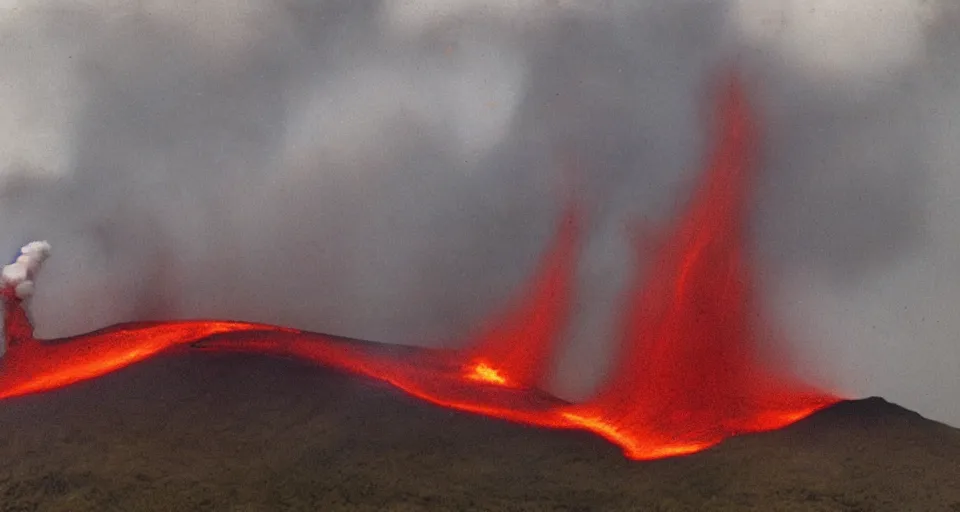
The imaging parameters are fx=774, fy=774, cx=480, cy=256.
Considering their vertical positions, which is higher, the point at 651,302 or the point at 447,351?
the point at 651,302

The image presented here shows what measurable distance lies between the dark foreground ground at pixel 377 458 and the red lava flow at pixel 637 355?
0.68 m

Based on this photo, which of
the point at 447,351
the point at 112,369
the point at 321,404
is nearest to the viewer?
the point at 321,404

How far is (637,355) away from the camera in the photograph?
39.0ft

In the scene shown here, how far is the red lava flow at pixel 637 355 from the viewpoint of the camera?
10953 mm

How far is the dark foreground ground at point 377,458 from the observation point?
8.29m

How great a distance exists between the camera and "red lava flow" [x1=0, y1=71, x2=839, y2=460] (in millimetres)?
10953

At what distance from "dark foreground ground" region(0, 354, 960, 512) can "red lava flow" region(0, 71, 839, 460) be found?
683mm

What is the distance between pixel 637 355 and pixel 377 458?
4.59 metres

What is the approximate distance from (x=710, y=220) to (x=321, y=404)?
652 cm

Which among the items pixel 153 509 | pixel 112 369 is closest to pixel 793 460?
pixel 153 509

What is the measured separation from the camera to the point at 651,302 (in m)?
12.1

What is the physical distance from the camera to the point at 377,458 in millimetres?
9219

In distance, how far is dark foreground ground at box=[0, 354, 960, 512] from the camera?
829 centimetres

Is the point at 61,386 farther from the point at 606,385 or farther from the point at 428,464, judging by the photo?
the point at 606,385
